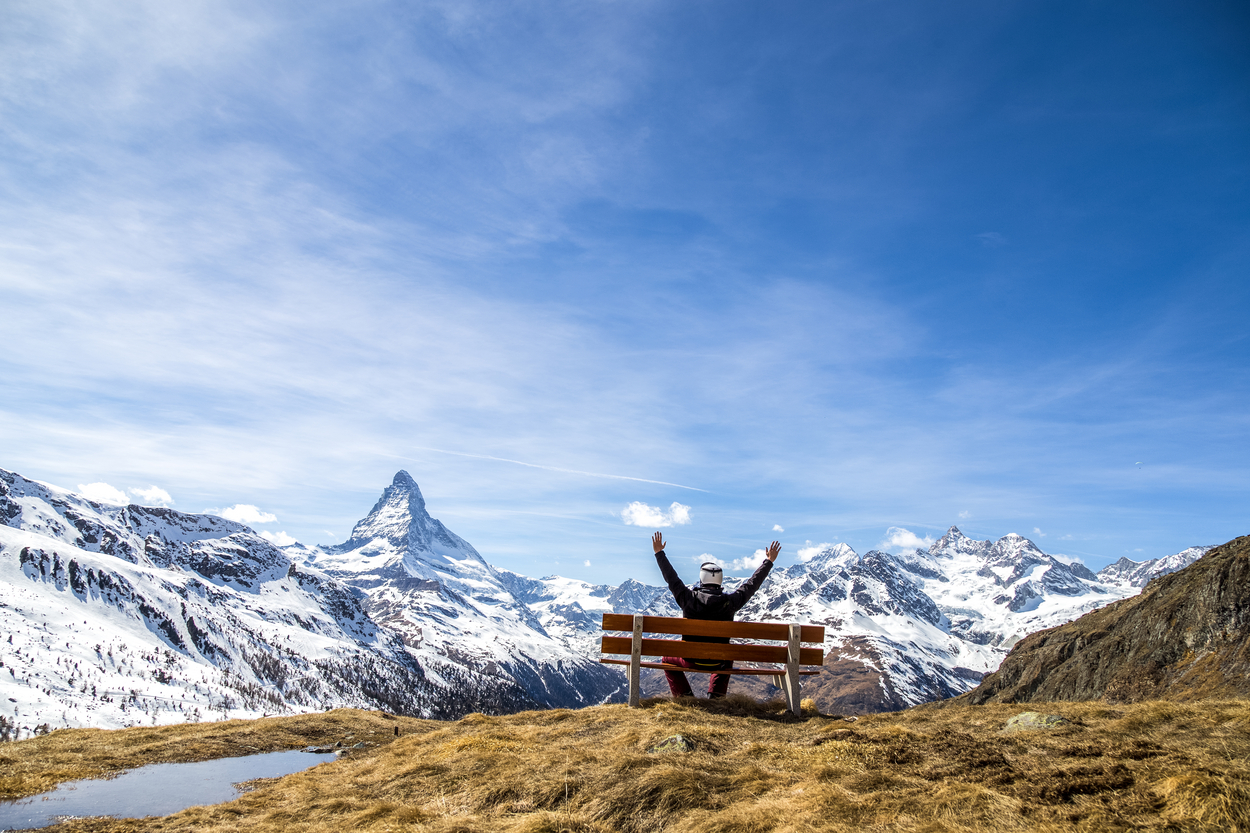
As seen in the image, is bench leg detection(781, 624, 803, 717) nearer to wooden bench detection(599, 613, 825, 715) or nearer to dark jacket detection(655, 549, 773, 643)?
wooden bench detection(599, 613, 825, 715)

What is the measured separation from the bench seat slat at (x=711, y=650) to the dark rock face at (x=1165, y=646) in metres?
21.9

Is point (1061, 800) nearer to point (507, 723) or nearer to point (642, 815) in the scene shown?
point (642, 815)

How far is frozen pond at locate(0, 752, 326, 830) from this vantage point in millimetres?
9859

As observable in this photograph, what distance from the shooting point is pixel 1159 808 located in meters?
6.47

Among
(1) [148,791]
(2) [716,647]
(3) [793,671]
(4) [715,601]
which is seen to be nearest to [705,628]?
(2) [716,647]

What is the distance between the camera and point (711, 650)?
1395cm

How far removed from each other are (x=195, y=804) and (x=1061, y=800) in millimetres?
12371

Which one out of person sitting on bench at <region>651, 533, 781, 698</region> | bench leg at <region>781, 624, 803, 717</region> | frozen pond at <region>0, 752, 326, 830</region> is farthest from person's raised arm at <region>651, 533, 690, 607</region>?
frozen pond at <region>0, 752, 326, 830</region>

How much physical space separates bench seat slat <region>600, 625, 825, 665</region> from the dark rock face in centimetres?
2190

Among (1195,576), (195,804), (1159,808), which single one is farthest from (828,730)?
(1195,576)

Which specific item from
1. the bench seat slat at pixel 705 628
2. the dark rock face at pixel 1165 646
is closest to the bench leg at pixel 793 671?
the bench seat slat at pixel 705 628

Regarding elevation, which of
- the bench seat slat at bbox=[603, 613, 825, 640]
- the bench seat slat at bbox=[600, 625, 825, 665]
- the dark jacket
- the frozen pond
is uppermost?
the dark jacket

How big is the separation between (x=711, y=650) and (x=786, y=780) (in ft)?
17.5

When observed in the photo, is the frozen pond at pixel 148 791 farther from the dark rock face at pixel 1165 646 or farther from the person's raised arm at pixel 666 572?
the dark rock face at pixel 1165 646
